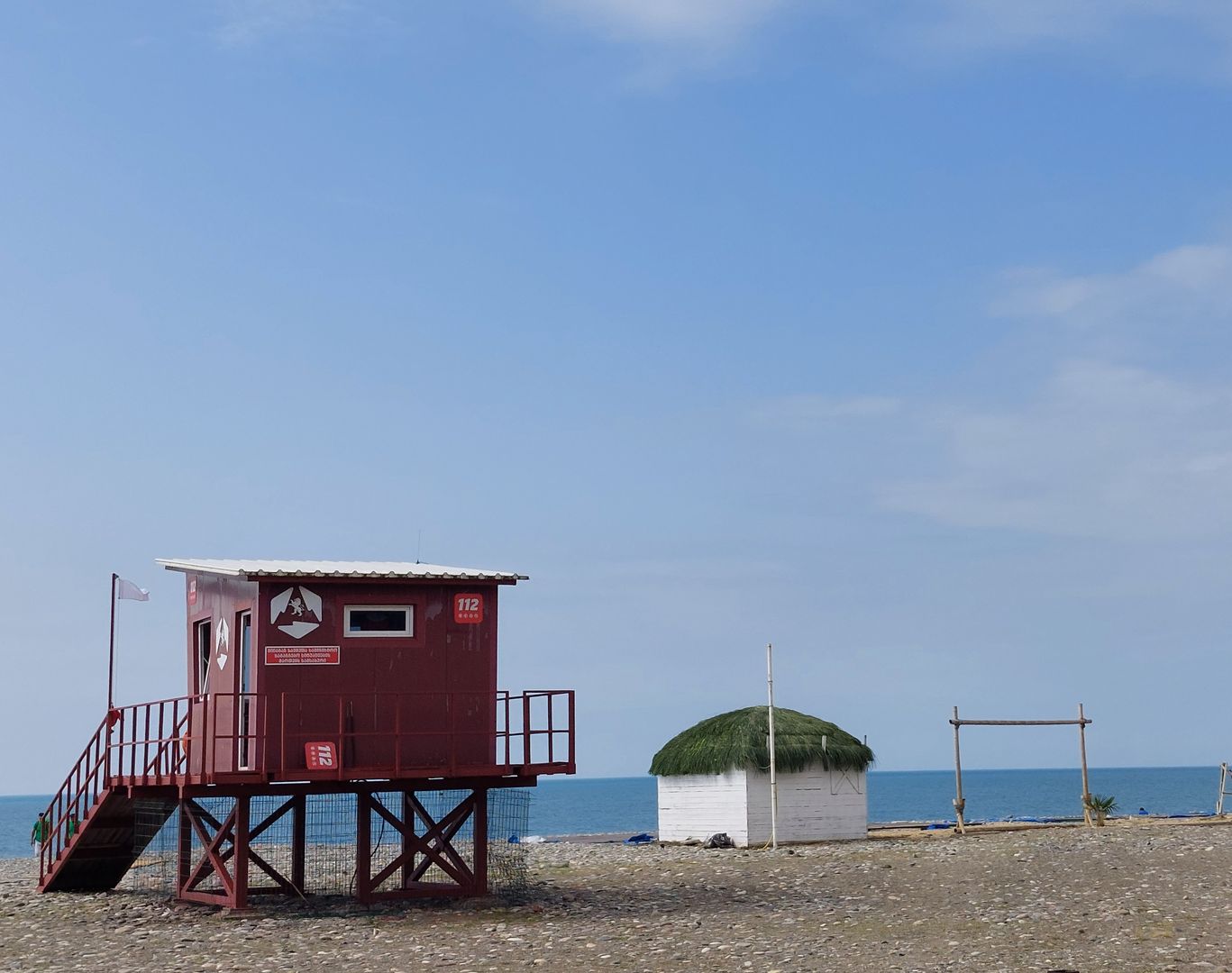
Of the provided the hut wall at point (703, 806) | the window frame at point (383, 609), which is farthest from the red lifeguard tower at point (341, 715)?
the hut wall at point (703, 806)

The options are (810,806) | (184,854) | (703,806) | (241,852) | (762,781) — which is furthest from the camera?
(703,806)

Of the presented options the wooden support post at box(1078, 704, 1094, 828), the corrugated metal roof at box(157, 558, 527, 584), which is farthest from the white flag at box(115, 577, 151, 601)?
the wooden support post at box(1078, 704, 1094, 828)

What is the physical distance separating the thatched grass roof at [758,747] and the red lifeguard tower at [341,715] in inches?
527

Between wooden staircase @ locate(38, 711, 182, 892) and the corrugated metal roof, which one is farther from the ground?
the corrugated metal roof

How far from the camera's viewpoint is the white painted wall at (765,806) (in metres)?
39.8

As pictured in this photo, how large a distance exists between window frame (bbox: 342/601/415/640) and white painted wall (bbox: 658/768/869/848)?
1592 centimetres

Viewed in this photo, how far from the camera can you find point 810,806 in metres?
40.3

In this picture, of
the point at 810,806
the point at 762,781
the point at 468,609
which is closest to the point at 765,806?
the point at 762,781

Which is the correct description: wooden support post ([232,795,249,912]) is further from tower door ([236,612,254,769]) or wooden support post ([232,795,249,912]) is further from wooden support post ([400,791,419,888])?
wooden support post ([400,791,419,888])

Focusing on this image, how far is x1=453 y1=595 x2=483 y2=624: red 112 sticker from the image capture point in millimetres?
26719

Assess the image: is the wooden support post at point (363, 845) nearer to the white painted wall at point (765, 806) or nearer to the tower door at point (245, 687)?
the tower door at point (245, 687)

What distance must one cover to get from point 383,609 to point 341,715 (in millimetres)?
2232

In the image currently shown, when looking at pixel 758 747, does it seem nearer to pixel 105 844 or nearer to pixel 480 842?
pixel 480 842

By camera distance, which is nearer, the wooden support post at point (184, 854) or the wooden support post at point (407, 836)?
the wooden support post at point (407, 836)
